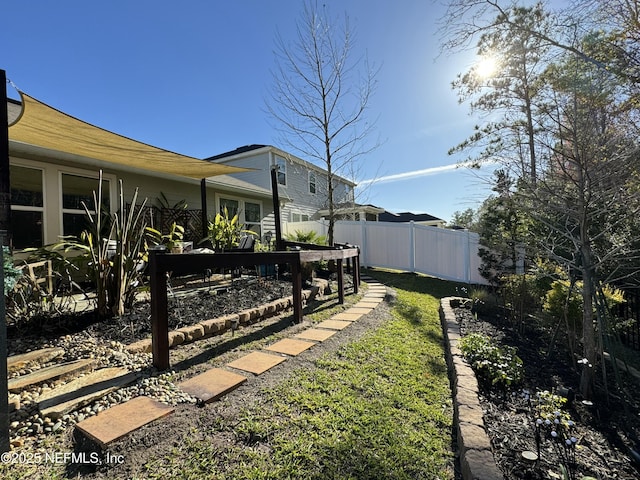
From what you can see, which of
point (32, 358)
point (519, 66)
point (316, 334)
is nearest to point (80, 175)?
point (32, 358)

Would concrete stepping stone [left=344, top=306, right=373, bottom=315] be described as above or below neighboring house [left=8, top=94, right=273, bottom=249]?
below

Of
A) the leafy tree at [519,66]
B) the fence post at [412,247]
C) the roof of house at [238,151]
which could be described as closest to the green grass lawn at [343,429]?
the leafy tree at [519,66]

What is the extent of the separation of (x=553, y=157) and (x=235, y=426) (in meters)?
3.62

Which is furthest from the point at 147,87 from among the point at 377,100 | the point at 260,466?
the point at 260,466

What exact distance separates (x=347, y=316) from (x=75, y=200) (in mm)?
6171

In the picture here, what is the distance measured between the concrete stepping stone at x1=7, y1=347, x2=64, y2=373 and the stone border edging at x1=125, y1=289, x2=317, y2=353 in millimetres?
515

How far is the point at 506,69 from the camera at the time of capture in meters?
4.56

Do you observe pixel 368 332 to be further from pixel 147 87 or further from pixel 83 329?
pixel 147 87

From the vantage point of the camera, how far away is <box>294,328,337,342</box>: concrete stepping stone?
11.3 ft

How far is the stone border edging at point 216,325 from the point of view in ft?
9.29

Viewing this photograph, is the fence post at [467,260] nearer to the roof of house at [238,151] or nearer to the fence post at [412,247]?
the fence post at [412,247]

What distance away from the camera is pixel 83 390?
2074 millimetres

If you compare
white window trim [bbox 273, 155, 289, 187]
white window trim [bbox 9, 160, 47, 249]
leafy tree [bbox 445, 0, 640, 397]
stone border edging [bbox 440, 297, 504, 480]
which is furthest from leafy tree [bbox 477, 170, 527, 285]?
white window trim [bbox 273, 155, 289, 187]

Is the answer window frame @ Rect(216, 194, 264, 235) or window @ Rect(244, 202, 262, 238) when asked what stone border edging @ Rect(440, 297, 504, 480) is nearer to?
window frame @ Rect(216, 194, 264, 235)
